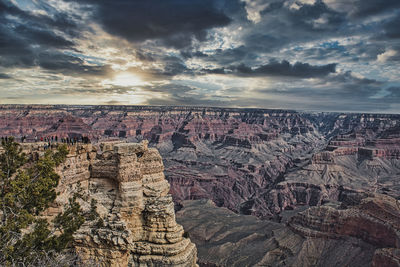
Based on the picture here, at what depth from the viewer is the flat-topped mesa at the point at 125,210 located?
16.8 meters

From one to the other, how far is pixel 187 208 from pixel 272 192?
1818 inches

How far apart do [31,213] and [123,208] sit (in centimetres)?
601

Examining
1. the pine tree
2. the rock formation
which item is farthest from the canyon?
the pine tree

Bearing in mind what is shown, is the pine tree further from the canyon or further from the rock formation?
the rock formation

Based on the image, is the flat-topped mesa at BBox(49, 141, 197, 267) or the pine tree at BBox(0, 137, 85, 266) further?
the flat-topped mesa at BBox(49, 141, 197, 267)

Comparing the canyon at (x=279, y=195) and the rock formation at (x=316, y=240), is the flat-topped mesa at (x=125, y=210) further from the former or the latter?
the rock formation at (x=316, y=240)

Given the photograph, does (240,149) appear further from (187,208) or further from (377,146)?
(187,208)

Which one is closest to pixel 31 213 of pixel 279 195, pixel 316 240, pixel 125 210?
pixel 125 210

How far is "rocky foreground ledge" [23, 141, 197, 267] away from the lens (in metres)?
16.8

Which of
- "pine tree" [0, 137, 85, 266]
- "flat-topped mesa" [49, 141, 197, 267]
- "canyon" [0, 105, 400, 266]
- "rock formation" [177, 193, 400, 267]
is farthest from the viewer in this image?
"canyon" [0, 105, 400, 266]

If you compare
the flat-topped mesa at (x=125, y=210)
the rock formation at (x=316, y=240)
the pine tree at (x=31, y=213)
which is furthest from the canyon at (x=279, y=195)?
the pine tree at (x=31, y=213)

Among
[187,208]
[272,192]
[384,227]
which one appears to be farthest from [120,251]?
[272,192]

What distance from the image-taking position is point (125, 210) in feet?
63.9

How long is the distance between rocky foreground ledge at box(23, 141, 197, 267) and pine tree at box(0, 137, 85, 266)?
978 mm
